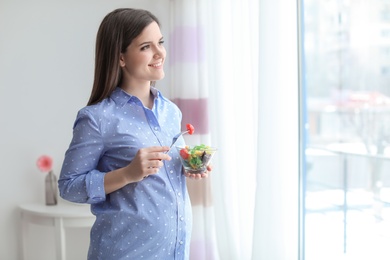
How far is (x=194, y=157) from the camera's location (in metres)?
1.46

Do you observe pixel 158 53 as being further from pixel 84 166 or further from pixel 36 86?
pixel 36 86

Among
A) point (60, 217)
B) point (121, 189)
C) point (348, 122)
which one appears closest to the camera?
point (121, 189)

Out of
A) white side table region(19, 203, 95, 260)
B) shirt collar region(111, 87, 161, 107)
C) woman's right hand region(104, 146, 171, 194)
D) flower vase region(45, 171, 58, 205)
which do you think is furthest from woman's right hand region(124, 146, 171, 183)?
flower vase region(45, 171, 58, 205)

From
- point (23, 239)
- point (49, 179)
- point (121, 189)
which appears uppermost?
point (121, 189)

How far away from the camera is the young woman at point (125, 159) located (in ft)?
4.66

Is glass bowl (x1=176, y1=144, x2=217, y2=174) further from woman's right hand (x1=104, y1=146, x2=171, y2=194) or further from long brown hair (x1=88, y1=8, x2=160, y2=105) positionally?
long brown hair (x1=88, y1=8, x2=160, y2=105)

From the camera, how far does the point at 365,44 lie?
640 cm

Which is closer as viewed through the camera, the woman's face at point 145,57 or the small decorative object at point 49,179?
the woman's face at point 145,57

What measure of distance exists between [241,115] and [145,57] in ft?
3.76

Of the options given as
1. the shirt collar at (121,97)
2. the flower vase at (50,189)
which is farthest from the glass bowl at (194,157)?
the flower vase at (50,189)

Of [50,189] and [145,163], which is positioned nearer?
[145,163]

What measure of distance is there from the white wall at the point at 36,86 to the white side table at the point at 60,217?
0.74 feet

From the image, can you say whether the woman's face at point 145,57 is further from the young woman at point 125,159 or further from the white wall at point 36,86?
the white wall at point 36,86

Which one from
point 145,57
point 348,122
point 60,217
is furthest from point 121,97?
point 348,122
